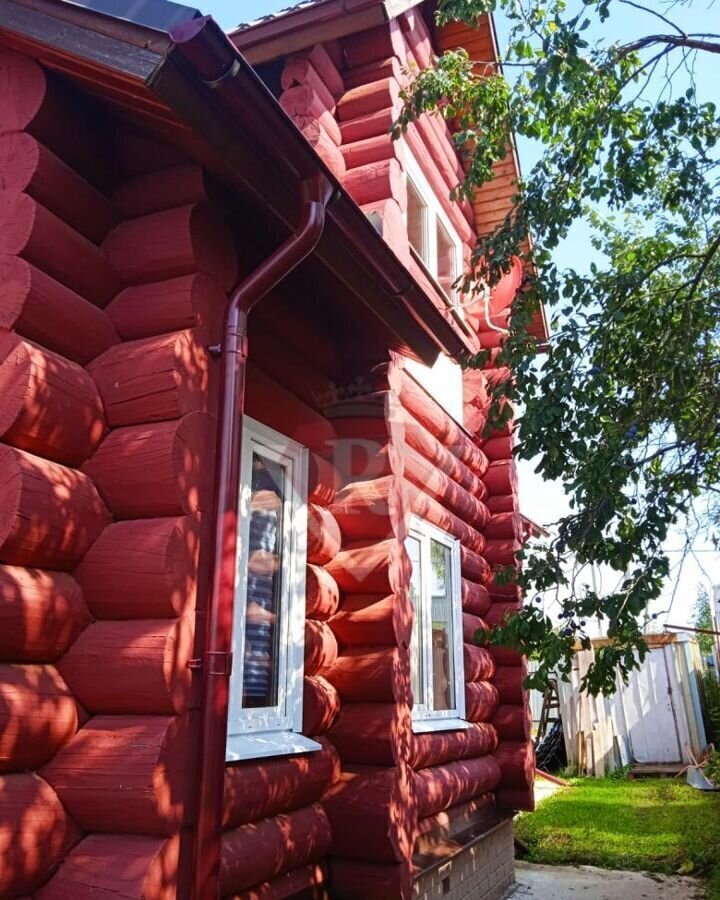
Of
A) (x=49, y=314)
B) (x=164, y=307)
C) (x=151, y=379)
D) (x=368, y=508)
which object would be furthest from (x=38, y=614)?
(x=368, y=508)

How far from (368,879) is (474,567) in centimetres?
364

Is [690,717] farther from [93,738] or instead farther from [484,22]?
[93,738]

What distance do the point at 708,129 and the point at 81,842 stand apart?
5249 mm

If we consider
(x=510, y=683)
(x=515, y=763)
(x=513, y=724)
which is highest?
(x=510, y=683)

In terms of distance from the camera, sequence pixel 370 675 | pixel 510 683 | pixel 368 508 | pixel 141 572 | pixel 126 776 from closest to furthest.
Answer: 1. pixel 126 776
2. pixel 141 572
3. pixel 370 675
4. pixel 368 508
5. pixel 510 683

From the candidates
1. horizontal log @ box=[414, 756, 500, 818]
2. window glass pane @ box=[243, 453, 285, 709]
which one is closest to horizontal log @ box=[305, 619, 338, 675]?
window glass pane @ box=[243, 453, 285, 709]

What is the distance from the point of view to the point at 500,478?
8.26 meters

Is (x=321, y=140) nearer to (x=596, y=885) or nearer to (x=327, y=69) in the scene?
(x=327, y=69)

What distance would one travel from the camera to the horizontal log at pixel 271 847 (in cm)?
317

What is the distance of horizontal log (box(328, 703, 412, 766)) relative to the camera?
4.29 m

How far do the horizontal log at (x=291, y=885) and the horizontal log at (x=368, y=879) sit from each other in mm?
88

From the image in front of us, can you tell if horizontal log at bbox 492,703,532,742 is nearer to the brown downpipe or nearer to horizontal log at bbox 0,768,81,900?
the brown downpipe

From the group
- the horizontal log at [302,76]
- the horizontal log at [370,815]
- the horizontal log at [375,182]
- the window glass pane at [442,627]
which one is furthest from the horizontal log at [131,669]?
the horizontal log at [302,76]

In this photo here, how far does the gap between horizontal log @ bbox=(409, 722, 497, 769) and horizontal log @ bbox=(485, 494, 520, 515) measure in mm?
2179
